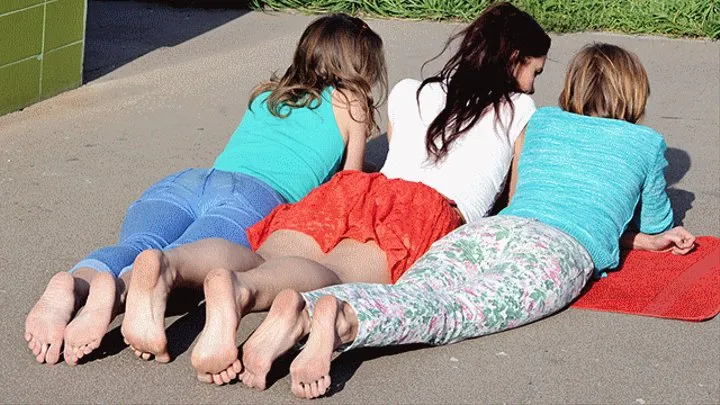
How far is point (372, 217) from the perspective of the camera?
4.00 m

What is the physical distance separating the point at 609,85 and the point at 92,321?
1996mm

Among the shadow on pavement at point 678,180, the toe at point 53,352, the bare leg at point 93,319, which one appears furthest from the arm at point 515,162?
the toe at point 53,352

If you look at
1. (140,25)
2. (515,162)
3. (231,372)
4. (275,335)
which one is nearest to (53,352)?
(231,372)

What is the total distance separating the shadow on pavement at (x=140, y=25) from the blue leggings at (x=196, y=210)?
2.68m

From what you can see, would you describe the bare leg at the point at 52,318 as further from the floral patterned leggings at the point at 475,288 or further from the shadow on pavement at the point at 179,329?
the floral patterned leggings at the point at 475,288

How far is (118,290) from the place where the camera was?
3.61m

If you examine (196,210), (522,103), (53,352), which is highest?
(522,103)

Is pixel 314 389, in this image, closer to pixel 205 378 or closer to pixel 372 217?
pixel 205 378

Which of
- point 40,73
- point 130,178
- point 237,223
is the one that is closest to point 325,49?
point 237,223

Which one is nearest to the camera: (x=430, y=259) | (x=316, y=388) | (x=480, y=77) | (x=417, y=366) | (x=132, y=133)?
(x=316, y=388)

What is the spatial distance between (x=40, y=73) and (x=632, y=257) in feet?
10.2

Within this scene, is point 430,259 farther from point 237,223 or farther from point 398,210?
point 237,223

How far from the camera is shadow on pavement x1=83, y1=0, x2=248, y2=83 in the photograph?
730 cm

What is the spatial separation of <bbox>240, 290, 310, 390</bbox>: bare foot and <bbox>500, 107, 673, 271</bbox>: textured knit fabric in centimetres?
108
